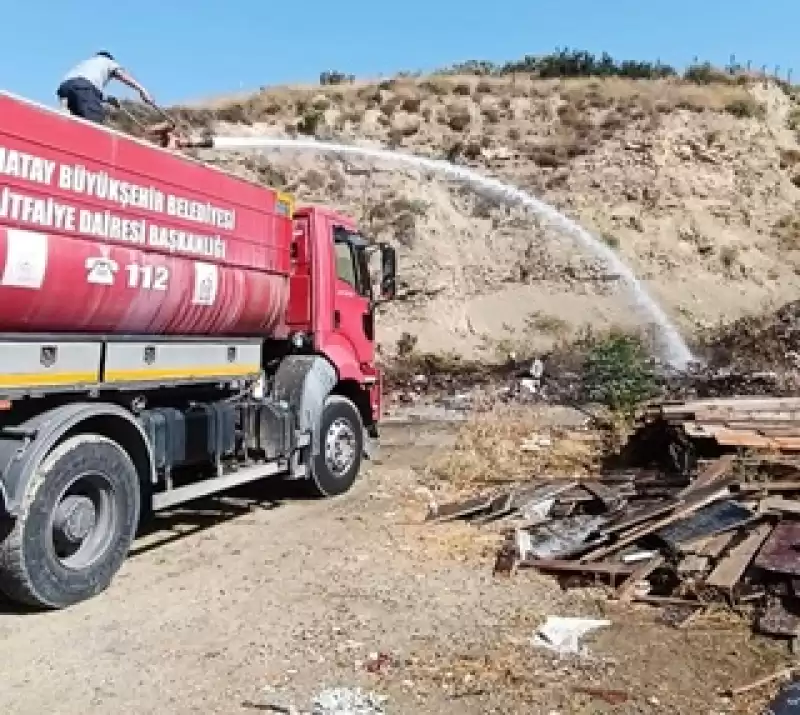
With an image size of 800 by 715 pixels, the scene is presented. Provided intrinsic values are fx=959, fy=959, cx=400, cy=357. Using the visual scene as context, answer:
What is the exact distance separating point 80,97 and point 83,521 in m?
4.16

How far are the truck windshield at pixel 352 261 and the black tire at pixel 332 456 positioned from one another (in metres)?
1.39

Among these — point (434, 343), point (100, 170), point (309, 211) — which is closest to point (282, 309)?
point (309, 211)

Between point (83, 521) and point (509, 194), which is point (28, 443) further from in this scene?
point (509, 194)

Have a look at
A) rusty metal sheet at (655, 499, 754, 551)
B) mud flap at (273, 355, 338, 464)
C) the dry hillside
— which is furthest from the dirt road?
the dry hillside

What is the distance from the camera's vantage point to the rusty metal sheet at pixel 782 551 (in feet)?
22.3

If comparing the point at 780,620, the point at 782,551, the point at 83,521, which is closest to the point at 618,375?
the point at 782,551

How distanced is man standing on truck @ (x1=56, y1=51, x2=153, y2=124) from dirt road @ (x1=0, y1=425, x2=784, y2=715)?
13.4 feet

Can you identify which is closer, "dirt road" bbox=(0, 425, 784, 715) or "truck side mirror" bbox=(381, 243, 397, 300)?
"dirt road" bbox=(0, 425, 784, 715)

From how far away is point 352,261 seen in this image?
447 inches

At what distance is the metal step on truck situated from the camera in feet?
20.9

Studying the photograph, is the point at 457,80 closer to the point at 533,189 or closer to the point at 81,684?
the point at 533,189

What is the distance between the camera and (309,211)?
1065 cm

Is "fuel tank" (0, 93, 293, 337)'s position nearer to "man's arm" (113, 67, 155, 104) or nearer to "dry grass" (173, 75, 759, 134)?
"man's arm" (113, 67, 155, 104)

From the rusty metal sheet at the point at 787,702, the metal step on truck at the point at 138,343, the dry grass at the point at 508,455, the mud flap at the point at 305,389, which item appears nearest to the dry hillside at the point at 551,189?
the dry grass at the point at 508,455
